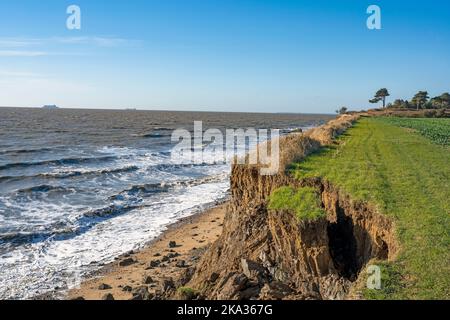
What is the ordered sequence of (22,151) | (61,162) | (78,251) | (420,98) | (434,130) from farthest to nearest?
(420,98)
(22,151)
(61,162)
(434,130)
(78,251)

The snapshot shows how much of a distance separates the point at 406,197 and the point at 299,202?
13.0 feet

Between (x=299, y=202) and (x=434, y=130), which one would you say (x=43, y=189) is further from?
(x=434, y=130)

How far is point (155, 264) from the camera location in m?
19.8

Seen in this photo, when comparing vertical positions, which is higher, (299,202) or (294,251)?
(299,202)

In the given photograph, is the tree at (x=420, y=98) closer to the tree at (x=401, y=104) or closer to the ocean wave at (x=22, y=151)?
the tree at (x=401, y=104)

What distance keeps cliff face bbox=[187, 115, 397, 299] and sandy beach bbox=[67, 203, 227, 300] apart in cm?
345

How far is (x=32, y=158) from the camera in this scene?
1989 inches

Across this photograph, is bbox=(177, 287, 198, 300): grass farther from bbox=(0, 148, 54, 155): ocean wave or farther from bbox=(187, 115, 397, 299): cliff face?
bbox=(0, 148, 54, 155): ocean wave

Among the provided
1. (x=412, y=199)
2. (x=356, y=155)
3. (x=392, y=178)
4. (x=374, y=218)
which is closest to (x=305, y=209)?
(x=374, y=218)

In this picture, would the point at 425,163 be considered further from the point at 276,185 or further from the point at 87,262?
the point at 87,262

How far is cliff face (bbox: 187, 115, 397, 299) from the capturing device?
33.4 feet

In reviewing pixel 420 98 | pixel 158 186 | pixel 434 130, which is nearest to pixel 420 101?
pixel 420 98

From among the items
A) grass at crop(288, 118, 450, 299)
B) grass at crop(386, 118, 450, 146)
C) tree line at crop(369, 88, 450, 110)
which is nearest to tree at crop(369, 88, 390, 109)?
tree line at crop(369, 88, 450, 110)

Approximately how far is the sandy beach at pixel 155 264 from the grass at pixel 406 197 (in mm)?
7167
